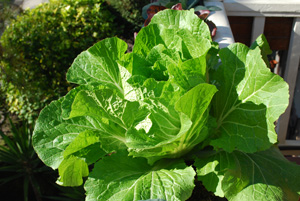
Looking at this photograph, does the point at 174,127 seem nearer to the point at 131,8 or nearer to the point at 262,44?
the point at 262,44

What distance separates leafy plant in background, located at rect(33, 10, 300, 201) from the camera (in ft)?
3.02

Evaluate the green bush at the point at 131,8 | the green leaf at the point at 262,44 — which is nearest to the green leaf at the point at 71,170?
the green leaf at the point at 262,44

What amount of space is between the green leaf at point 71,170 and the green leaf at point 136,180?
0.34 feet

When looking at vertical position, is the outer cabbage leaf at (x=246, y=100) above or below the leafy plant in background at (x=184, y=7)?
below

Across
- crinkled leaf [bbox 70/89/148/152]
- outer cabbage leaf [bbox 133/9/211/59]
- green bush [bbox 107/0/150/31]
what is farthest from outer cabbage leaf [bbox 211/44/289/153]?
green bush [bbox 107/0/150/31]

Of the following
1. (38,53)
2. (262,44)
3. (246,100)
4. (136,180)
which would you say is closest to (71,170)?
(136,180)

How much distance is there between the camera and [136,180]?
0.99 m

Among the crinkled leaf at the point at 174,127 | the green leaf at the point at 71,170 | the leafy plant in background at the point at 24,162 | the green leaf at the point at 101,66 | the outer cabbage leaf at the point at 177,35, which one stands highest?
the outer cabbage leaf at the point at 177,35

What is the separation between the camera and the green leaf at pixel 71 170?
3.49 feet

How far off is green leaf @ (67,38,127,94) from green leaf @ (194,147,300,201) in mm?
408

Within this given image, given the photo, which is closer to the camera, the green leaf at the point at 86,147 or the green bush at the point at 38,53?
the green leaf at the point at 86,147

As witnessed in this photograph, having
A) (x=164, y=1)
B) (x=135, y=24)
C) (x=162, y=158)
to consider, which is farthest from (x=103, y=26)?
(x=162, y=158)

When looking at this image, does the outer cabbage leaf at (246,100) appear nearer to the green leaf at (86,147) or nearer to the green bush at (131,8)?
the green leaf at (86,147)

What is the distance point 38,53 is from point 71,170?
2.88 metres
